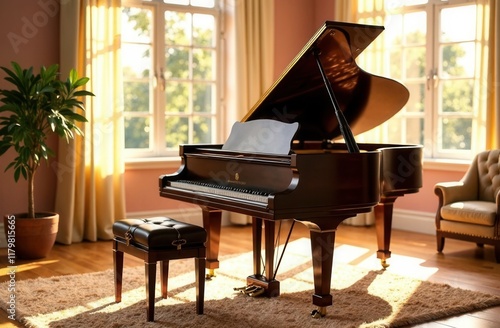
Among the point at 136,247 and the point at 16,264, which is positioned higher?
the point at 136,247

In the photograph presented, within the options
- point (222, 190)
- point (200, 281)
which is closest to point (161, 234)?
point (200, 281)

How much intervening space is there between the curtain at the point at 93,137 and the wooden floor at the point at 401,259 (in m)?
0.26

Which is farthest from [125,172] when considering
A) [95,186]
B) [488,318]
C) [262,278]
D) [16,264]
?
[488,318]

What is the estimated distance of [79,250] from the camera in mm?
6309

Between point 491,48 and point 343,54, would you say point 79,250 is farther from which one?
point 491,48

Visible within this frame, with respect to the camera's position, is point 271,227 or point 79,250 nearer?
point 271,227

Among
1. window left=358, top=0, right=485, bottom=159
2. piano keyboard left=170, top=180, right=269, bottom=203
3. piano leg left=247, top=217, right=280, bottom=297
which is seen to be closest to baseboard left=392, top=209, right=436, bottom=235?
window left=358, top=0, right=485, bottom=159

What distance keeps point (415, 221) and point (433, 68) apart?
1.55 metres

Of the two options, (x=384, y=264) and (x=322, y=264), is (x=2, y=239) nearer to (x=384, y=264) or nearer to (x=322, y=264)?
(x=384, y=264)

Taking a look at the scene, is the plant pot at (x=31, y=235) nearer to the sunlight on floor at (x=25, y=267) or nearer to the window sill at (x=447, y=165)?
the sunlight on floor at (x=25, y=267)

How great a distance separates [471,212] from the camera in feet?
19.5

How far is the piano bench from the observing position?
3.99m

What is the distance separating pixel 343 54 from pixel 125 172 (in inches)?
131

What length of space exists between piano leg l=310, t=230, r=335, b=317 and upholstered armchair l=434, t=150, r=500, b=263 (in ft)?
7.08
